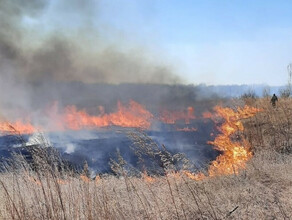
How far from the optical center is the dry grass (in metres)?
4.47

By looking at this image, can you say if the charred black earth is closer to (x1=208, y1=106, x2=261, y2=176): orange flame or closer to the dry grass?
(x1=208, y1=106, x2=261, y2=176): orange flame

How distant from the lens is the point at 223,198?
6.07 meters

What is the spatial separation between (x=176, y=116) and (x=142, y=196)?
1669 centimetres

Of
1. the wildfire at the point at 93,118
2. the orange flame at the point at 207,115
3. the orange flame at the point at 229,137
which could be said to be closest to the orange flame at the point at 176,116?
the orange flame at the point at 207,115

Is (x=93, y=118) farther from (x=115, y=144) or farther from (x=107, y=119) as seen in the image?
(x=115, y=144)

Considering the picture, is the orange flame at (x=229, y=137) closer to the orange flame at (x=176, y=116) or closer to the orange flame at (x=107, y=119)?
the orange flame at (x=176, y=116)

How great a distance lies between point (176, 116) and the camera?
2305cm

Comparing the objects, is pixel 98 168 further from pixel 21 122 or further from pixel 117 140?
pixel 21 122

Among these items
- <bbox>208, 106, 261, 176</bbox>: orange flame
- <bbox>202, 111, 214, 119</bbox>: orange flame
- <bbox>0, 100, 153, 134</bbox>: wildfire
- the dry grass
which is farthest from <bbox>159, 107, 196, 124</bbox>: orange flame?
the dry grass

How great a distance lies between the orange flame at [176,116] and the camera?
22.1m

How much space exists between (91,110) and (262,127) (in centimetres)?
1261

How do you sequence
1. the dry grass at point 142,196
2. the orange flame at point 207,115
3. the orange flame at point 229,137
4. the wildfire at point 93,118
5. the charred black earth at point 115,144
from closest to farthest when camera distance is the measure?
1. the dry grass at point 142,196
2. the orange flame at point 229,137
3. the charred black earth at point 115,144
4. the orange flame at point 207,115
5. the wildfire at point 93,118

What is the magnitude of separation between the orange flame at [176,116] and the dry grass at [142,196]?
12.0m

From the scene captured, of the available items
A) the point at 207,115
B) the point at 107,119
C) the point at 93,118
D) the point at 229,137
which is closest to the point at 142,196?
the point at 229,137
